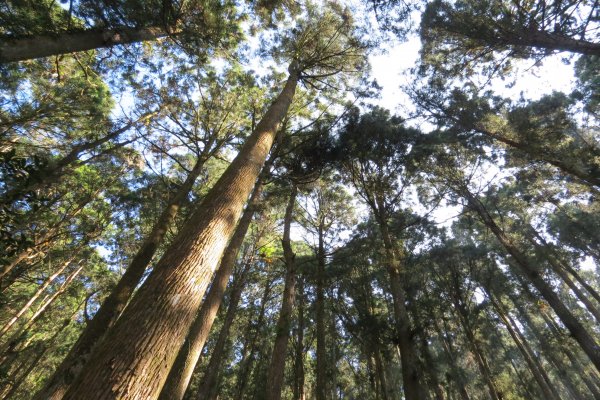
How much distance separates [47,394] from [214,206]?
5201 mm

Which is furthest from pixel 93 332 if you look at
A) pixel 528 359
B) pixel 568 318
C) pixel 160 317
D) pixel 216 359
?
pixel 528 359

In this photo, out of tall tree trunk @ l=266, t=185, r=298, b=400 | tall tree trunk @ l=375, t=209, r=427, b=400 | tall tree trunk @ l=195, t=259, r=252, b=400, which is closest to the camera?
tall tree trunk @ l=266, t=185, r=298, b=400

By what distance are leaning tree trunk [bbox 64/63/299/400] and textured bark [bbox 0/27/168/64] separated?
441 cm

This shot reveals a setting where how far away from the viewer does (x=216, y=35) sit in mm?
8219

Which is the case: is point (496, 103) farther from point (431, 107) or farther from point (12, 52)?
point (12, 52)

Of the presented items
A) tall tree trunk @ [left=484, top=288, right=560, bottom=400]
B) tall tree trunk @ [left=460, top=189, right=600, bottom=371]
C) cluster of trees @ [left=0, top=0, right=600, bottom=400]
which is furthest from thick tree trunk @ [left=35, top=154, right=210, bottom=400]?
tall tree trunk @ [left=484, top=288, right=560, bottom=400]

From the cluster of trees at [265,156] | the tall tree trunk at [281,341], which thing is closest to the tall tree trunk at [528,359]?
the cluster of trees at [265,156]

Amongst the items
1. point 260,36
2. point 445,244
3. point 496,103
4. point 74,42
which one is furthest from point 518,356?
point 74,42

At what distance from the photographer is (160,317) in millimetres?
2143

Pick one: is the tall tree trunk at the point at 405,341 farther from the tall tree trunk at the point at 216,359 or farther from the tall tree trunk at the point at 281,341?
the tall tree trunk at the point at 216,359

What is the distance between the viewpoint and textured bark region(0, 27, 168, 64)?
4.63 m

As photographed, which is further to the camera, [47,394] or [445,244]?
[445,244]

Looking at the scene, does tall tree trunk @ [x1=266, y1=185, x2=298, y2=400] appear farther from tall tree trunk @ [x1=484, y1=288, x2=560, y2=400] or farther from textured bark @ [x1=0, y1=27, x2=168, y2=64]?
tall tree trunk @ [x1=484, y1=288, x2=560, y2=400]

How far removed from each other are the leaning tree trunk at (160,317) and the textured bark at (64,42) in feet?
14.5
